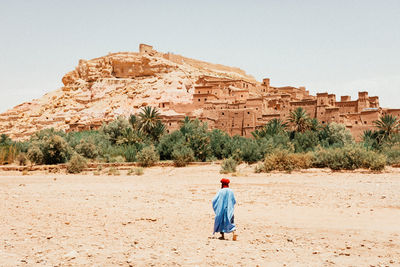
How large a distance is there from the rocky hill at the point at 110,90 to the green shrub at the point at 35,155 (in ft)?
61.6

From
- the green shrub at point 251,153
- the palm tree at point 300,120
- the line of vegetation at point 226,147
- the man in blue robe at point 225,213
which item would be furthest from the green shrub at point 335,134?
the man in blue robe at point 225,213

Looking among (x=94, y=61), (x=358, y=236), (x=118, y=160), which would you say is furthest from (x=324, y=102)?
(x=94, y=61)

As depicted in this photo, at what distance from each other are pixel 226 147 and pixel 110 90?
35.8m

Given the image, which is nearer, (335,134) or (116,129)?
(335,134)

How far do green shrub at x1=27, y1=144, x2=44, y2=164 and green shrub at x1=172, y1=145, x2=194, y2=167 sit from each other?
346 inches

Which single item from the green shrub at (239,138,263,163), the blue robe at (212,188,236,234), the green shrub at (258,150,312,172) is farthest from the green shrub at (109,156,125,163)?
the blue robe at (212,188,236,234)

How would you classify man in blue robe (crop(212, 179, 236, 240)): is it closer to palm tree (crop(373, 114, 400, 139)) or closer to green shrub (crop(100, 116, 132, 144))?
palm tree (crop(373, 114, 400, 139))

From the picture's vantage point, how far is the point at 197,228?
7.21 metres

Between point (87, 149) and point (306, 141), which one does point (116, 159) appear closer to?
point (87, 149)

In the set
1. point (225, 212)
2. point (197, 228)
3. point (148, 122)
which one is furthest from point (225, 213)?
point (148, 122)

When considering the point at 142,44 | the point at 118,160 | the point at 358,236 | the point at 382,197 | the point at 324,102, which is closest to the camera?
the point at 358,236

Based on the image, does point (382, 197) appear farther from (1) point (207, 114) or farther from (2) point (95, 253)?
(1) point (207, 114)

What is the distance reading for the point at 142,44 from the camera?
2469 inches

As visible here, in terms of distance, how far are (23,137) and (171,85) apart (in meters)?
20.8
